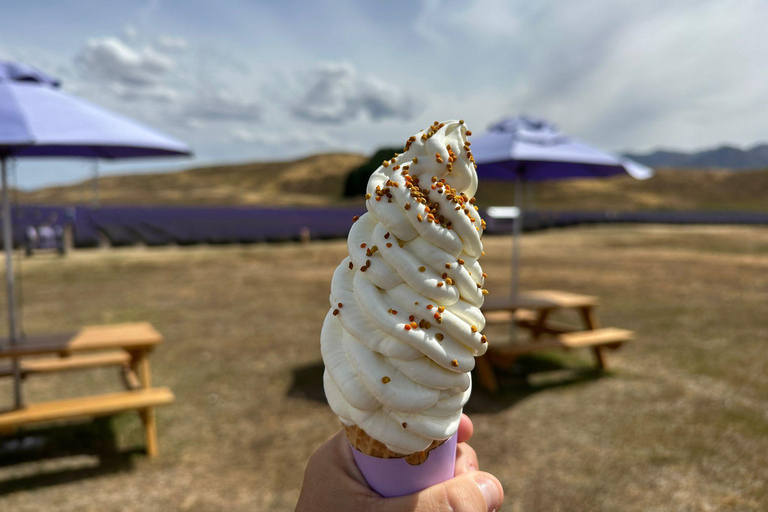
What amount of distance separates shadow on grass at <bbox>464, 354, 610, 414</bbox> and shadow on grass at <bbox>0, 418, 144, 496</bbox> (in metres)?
3.55

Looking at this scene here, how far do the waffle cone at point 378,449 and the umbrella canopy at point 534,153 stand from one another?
4530 millimetres

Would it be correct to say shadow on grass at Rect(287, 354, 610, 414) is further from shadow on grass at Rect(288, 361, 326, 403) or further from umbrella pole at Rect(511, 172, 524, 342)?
umbrella pole at Rect(511, 172, 524, 342)

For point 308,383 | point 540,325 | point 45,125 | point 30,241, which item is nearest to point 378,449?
point 45,125

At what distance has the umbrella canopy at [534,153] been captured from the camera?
5.80m

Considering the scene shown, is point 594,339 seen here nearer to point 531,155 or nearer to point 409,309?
point 531,155

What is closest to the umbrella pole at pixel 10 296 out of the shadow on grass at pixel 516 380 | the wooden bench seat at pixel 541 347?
the shadow on grass at pixel 516 380

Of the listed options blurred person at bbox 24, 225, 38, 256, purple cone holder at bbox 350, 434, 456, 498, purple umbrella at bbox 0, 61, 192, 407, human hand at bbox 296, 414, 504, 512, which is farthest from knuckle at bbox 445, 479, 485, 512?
blurred person at bbox 24, 225, 38, 256

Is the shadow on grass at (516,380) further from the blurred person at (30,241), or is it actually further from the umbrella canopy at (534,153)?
the blurred person at (30,241)

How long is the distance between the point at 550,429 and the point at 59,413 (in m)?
4.51

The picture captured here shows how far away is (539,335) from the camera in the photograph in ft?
24.2

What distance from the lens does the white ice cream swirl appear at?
1.56 meters

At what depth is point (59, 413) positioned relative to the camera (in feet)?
13.2

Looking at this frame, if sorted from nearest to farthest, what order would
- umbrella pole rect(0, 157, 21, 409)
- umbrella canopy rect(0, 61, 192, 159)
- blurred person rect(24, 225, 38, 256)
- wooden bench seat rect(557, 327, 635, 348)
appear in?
umbrella canopy rect(0, 61, 192, 159)
umbrella pole rect(0, 157, 21, 409)
wooden bench seat rect(557, 327, 635, 348)
blurred person rect(24, 225, 38, 256)

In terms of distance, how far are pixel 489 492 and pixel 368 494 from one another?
388 mm
